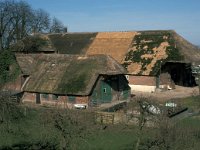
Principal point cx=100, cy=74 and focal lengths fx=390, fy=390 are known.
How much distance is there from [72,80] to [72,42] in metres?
23.2

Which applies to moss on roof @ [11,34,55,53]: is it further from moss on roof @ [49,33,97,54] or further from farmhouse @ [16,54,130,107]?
farmhouse @ [16,54,130,107]

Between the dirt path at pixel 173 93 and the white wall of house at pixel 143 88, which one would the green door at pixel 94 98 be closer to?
the dirt path at pixel 173 93

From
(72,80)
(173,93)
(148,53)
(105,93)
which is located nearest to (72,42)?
(148,53)

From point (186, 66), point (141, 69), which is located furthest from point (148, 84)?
point (186, 66)

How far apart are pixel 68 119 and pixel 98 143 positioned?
20.7ft

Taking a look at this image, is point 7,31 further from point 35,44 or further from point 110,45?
point 110,45

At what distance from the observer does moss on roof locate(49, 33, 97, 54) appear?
57.5 meters

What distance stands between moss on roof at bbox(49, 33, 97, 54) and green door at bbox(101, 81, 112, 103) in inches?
748

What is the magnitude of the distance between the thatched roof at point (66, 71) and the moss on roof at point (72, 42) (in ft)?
52.1

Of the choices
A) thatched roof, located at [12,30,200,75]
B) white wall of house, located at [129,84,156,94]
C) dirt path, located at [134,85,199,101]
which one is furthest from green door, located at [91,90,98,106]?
thatched roof, located at [12,30,200,75]

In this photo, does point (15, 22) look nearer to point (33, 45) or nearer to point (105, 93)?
point (33, 45)

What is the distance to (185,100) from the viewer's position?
40.2 m

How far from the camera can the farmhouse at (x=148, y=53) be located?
155ft

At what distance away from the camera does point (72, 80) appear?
3681cm
